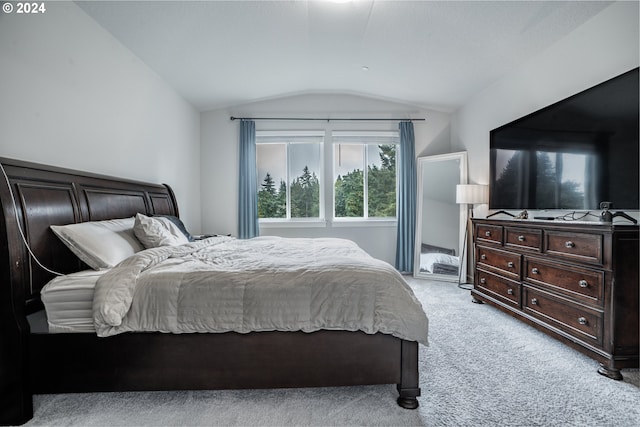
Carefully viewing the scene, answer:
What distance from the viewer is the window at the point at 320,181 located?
4977 mm

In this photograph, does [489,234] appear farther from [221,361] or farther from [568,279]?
[221,361]

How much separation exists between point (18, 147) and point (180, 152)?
230 centimetres

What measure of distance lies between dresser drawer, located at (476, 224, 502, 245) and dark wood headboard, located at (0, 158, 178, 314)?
11.2 ft

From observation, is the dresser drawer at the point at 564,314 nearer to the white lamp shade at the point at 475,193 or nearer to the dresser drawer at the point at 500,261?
the dresser drawer at the point at 500,261

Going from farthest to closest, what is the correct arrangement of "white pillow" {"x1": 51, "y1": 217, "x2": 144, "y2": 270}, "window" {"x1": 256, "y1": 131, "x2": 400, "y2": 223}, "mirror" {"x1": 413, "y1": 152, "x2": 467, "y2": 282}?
1. "window" {"x1": 256, "y1": 131, "x2": 400, "y2": 223}
2. "mirror" {"x1": 413, "y1": 152, "x2": 467, "y2": 282}
3. "white pillow" {"x1": 51, "y1": 217, "x2": 144, "y2": 270}

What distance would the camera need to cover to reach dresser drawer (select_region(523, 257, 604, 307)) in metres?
2.00

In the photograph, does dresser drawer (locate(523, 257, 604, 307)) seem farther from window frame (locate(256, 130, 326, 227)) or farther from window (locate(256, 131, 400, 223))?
window frame (locate(256, 130, 326, 227))

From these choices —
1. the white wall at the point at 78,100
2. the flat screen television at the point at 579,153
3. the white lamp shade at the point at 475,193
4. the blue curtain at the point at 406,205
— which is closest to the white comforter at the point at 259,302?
the white wall at the point at 78,100

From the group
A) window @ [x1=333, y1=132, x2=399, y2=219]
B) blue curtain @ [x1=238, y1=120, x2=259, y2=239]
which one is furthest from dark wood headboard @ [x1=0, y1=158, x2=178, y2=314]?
window @ [x1=333, y1=132, x2=399, y2=219]

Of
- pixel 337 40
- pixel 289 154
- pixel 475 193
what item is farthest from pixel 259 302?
pixel 289 154

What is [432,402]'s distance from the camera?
5.31ft

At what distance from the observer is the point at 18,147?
1.88 m

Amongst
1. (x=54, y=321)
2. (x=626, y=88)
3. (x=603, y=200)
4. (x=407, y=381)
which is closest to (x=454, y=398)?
(x=407, y=381)

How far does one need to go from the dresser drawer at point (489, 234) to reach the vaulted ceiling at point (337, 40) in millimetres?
1779
